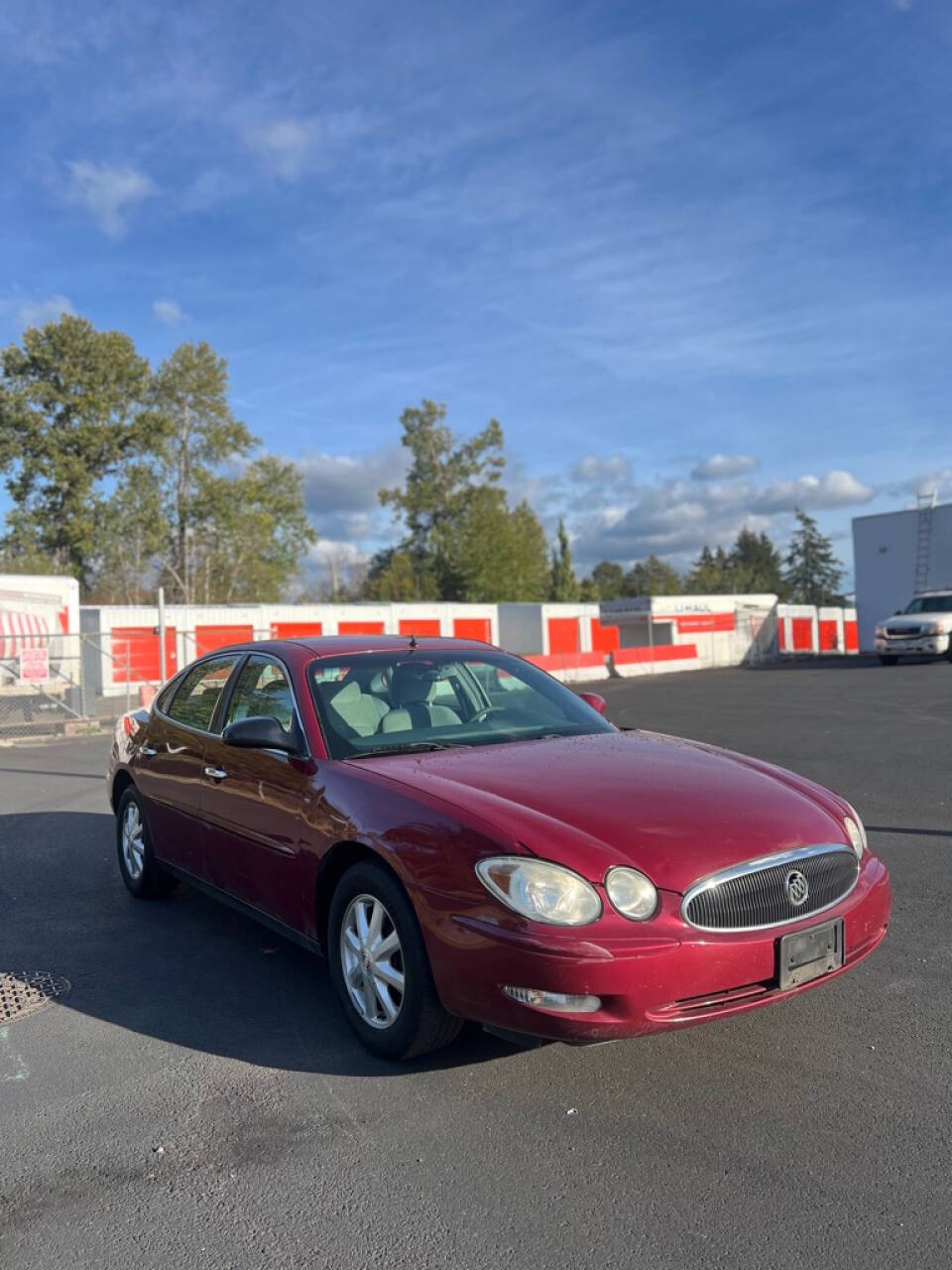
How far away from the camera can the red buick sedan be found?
128 inches

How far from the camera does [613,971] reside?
3178 millimetres

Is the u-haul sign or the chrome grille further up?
the u-haul sign

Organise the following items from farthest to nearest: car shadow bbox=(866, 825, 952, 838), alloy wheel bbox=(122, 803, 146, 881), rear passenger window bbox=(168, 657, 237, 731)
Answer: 1. car shadow bbox=(866, 825, 952, 838)
2. alloy wheel bbox=(122, 803, 146, 881)
3. rear passenger window bbox=(168, 657, 237, 731)

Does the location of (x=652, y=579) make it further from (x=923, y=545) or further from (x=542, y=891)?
(x=542, y=891)

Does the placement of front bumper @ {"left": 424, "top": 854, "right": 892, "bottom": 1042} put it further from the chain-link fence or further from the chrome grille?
the chain-link fence

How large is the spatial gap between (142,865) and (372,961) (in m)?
2.87

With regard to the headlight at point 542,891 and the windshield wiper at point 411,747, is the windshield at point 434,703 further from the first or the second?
the headlight at point 542,891

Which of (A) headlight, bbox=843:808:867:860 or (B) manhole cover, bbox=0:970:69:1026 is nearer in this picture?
(A) headlight, bbox=843:808:867:860

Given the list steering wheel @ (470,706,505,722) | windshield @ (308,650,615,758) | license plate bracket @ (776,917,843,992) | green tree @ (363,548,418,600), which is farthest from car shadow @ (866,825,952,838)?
green tree @ (363,548,418,600)

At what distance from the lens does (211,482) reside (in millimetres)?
49188

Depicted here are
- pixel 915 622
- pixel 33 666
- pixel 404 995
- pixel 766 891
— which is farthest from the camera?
pixel 915 622

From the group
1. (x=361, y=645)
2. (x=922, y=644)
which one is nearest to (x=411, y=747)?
(x=361, y=645)

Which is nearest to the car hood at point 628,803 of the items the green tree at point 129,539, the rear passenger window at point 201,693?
the rear passenger window at point 201,693

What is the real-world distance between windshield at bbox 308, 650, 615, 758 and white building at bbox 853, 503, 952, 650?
37.6m
